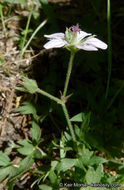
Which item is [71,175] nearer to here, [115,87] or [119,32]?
[115,87]

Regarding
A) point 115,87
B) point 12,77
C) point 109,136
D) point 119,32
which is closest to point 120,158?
point 109,136

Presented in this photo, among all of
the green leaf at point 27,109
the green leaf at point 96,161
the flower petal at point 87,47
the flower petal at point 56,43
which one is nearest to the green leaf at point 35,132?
the green leaf at point 27,109

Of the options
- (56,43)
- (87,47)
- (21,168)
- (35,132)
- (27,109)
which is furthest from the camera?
(27,109)

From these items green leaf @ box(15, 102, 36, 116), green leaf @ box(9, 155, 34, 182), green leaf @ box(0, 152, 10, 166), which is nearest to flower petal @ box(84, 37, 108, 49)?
green leaf @ box(15, 102, 36, 116)

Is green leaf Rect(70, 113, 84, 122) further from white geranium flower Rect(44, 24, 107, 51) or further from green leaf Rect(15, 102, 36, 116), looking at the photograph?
white geranium flower Rect(44, 24, 107, 51)

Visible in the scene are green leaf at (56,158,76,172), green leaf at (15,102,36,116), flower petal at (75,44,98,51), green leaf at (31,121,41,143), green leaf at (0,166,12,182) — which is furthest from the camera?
green leaf at (15,102,36,116)

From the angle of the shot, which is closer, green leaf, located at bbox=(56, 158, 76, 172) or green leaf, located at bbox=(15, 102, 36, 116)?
green leaf, located at bbox=(56, 158, 76, 172)

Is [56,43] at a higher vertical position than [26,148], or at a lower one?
higher

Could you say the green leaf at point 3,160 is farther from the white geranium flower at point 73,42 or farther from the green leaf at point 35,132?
the white geranium flower at point 73,42

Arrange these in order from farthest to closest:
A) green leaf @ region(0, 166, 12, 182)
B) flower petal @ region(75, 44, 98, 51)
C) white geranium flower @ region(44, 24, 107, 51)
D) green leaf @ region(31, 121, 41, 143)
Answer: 1. green leaf @ region(31, 121, 41, 143)
2. green leaf @ region(0, 166, 12, 182)
3. white geranium flower @ region(44, 24, 107, 51)
4. flower petal @ region(75, 44, 98, 51)

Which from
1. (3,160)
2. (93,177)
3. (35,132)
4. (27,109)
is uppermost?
(27,109)

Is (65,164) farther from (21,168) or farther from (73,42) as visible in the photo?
(73,42)

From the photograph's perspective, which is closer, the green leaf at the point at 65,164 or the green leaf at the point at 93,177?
the green leaf at the point at 93,177

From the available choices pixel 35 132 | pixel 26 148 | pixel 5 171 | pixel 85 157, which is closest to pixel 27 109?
pixel 35 132
